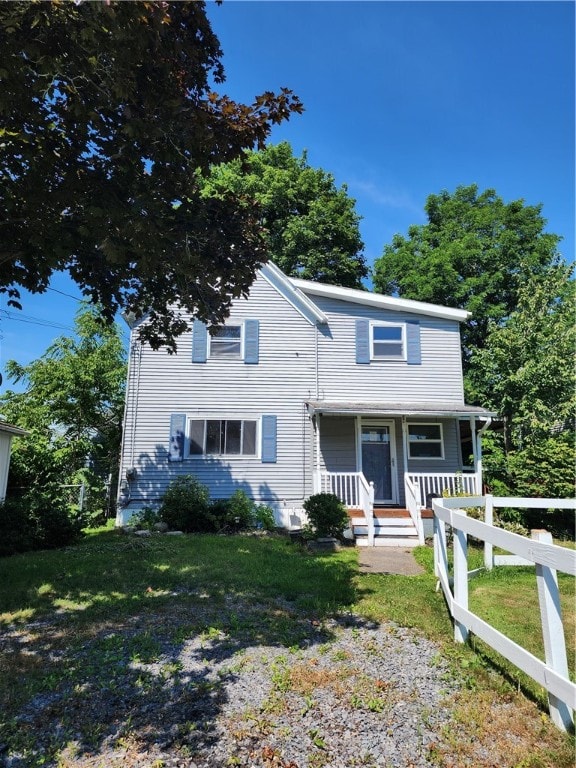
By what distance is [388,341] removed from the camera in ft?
47.6

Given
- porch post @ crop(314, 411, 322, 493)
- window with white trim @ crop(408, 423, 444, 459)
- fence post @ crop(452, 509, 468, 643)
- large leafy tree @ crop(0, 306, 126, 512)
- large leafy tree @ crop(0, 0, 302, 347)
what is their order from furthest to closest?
large leafy tree @ crop(0, 306, 126, 512) < window with white trim @ crop(408, 423, 444, 459) < porch post @ crop(314, 411, 322, 493) < fence post @ crop(452, 509, 468, 643) < large leafy tree @ crop(0, 0, 302, 347)

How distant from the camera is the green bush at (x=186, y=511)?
11500 mm

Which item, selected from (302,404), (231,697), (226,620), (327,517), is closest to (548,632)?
(231,697)

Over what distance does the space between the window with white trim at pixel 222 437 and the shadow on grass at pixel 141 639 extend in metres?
5.16

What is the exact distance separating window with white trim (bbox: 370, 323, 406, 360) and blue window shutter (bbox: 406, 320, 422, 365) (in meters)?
0.13

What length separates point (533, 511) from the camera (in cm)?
1171

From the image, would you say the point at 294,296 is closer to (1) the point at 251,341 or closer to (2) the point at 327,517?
(1) the point at 251,341

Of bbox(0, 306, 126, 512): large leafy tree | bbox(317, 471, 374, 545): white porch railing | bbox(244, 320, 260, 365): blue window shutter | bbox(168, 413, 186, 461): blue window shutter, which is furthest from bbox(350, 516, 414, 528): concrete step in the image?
bbox(0, 306, 126, 512): large leafy tree

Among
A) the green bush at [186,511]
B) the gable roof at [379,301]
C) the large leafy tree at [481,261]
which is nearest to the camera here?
the green bush at [186,511]

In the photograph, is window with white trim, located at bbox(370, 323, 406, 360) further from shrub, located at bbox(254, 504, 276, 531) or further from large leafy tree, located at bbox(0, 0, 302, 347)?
large leafy tree, located at bbox(0, 0, 302, 347)

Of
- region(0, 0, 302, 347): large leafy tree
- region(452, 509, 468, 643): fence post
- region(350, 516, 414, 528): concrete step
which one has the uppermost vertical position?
region(0, 0, 302, 347): large leafy tree

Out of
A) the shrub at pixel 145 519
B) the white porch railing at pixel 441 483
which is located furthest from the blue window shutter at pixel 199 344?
the white porch railing at pixel 441 483

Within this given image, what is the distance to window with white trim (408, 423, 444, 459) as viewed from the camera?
44.7 ft

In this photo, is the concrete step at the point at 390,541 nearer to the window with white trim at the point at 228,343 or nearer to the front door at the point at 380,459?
the front door at the point at 380,459
